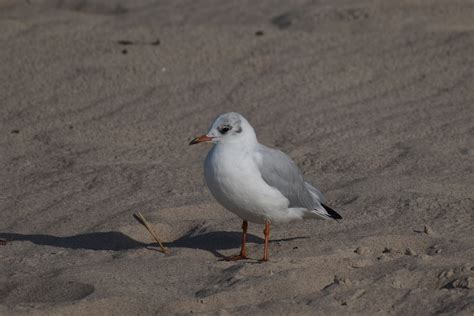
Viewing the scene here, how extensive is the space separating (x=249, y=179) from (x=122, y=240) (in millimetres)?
1056

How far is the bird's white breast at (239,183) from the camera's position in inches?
224

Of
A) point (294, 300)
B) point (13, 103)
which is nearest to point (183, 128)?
point (13, 103)

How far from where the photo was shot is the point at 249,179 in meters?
5.71

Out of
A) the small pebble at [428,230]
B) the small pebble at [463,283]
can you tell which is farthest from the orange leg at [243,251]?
the small pebble at [463,283]

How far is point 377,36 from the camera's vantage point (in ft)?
32.0

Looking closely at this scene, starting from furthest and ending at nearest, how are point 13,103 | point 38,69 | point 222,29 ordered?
1. point 222,29
2. point 38,69
3. point 13,103

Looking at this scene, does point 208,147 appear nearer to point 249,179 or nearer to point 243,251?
point 243,251

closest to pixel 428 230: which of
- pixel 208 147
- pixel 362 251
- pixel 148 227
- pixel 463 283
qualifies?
pixel 362 251

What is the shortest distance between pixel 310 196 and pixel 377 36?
401cm

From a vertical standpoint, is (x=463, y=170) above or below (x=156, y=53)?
below

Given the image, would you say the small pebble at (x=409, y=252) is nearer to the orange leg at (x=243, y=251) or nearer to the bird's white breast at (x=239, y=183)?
the bird's white breast at (x=239, y=183)

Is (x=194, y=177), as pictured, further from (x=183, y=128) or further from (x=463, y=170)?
(x=463, y=170)

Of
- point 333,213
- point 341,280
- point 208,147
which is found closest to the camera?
point 341,280

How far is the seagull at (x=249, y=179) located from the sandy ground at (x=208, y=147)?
9.1 inches
